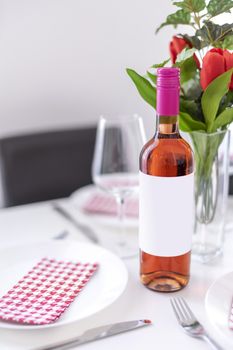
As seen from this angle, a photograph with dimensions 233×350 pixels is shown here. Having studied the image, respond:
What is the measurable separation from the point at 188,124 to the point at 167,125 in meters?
0.09

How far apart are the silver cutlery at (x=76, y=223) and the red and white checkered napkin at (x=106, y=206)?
0.15ft

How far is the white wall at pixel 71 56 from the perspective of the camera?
175cm

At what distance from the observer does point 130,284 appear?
884 mm

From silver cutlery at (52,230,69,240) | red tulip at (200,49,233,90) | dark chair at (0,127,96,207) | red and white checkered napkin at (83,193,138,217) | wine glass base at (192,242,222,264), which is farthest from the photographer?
dark chair at (0,127,96,207)

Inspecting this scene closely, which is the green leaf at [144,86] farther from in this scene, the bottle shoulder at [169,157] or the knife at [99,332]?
the knife at [99,332]

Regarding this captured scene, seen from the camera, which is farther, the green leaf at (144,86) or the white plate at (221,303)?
the green leaf at (144,86)

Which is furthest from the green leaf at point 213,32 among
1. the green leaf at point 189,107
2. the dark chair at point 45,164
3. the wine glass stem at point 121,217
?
the dark chair at point 45,164

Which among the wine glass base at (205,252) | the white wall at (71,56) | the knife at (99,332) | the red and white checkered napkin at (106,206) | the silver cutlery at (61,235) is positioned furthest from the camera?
the white wall at (71,56)

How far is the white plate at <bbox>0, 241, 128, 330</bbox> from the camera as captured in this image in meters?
0.78

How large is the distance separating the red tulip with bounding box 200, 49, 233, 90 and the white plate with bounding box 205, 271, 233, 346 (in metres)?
0.33

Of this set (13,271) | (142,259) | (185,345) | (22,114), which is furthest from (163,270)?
(22,114)

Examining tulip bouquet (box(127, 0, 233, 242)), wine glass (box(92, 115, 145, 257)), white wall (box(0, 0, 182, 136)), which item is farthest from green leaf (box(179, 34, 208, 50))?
white wall (box(0, 0, 182, 136))

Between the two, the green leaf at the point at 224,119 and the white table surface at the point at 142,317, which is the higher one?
the green leaf at the point at 224,119

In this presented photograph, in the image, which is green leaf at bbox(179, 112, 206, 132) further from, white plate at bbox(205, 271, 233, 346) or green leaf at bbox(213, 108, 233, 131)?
white plate at bbox(205, 271, 233, 346)
